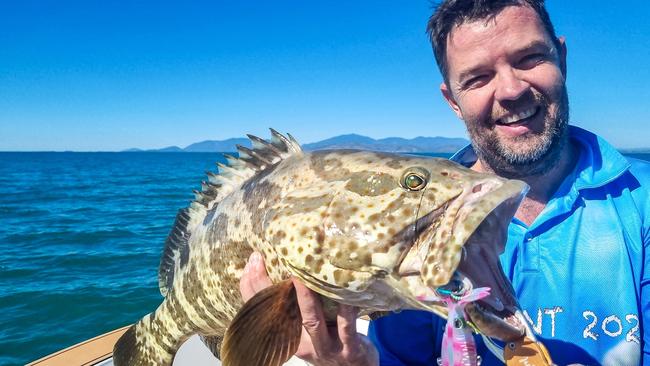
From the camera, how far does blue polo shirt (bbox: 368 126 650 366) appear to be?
297 cm

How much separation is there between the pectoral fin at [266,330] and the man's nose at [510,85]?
2.00 metres

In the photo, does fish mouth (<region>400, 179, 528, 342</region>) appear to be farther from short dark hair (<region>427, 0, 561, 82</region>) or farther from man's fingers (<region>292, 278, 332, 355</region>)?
short dark hair (<region>427, 0, 561, 82</region>)

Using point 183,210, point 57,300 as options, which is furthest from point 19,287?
point 183,210

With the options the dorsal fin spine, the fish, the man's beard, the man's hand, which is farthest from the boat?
A: the man's beard

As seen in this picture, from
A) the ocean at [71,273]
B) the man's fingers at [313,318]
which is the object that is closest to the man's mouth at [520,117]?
the man's fingers at [313,318]

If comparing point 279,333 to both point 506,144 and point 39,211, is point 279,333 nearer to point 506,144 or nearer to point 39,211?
point 506,144

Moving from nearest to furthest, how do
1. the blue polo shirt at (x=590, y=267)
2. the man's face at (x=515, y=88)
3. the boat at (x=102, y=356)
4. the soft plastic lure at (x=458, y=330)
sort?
the soft plastic lure at (x=458, y=330), the blue polo shirt at (x=590, y=267), the man's face at (x=515, y=88), the boat at (x=102, y=356)

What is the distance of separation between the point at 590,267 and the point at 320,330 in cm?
181

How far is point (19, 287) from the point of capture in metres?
11.8

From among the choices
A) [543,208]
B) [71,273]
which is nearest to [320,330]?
[543,208]

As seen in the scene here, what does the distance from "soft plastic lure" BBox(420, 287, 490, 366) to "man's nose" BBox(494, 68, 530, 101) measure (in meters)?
1.78

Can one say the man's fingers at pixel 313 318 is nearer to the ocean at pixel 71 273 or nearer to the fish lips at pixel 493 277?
the fish lips at pixel 493 277

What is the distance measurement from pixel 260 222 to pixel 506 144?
187cm

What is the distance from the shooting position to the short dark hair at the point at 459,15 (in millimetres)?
3395
